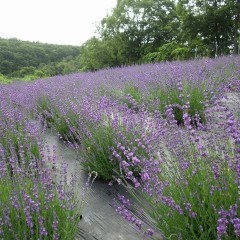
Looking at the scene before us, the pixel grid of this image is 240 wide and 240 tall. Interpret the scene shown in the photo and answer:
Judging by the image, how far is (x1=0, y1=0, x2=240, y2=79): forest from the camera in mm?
16578

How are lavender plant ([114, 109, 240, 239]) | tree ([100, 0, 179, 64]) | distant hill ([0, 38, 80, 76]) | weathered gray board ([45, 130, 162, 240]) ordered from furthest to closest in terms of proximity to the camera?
1. distant hill ([0, 38, 80, 76])
2. tree ([100, 0, 179, 64])
3. weathered gray board ([45, 130, 162, 240])
4. lavender plant ([114, 109, 240, 239])

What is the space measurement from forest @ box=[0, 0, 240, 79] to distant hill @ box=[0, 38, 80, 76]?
0.13 m

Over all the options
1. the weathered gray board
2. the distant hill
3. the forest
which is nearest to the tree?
the forest

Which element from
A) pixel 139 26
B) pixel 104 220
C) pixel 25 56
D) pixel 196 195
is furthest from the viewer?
pixel 25 56

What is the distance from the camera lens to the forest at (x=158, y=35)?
54.4 feet

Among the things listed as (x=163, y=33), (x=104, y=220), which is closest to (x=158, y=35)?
(x=163, y=33)

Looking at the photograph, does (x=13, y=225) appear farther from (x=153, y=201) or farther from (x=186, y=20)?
(x=186, y=20)

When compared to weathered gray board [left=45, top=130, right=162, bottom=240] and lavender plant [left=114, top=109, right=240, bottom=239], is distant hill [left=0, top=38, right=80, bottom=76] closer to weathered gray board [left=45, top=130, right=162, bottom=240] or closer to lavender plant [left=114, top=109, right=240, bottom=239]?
weathered gray board [left=45, top=130, right=162, bottom=240]

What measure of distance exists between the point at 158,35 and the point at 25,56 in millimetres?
18598

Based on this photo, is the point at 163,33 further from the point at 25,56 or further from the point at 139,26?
the point at 25,56

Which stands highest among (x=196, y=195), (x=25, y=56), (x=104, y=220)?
(x=25, y=56)

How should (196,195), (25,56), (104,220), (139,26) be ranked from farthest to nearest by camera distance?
(25,56), (139,26), (104,220), (196,195)

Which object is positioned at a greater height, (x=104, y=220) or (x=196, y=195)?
(x=196, y=195)

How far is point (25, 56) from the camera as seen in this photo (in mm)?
35375
